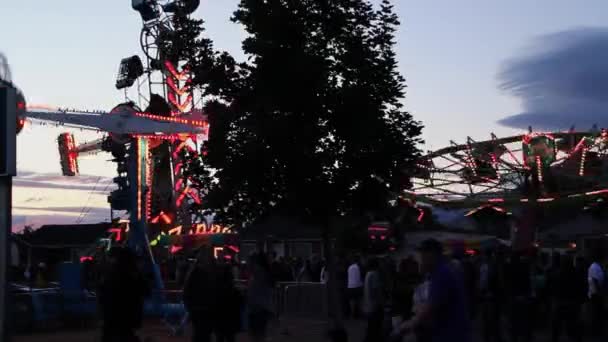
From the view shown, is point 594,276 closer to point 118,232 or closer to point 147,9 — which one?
point 118,232

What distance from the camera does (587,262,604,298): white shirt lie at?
1825 cm

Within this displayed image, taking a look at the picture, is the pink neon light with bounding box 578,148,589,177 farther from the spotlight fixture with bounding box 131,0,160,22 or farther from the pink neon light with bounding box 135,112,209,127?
the spotlight fixture with bounding box 131,0,160,22

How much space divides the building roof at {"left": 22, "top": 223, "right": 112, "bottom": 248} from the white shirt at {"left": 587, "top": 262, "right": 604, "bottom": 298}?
156 feet

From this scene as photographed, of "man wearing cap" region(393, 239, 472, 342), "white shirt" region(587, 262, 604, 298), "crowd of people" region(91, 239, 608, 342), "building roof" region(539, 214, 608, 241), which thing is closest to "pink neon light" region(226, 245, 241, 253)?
"building roof" region(539, 214, 608, 241)

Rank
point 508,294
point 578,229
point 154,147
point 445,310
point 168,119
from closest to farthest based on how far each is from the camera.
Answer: point 445,310 < point 508,294 < point 578,229 < point 168,119 < point 154,147

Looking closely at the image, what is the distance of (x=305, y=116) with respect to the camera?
16.6 meters

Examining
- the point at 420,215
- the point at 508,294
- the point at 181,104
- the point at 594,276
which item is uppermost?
the point at 181,104

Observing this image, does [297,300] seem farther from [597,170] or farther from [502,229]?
[502,229]

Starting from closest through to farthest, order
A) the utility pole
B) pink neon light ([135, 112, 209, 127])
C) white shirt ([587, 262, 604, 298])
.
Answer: the utility pole
white shirt ([587, 262, 604, 298])
pink neon light ([135, 112, 209, 127])

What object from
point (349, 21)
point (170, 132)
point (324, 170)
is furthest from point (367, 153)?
point (170, 132)

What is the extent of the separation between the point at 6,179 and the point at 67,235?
5749cm

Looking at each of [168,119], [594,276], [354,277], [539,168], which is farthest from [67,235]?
[594,276]

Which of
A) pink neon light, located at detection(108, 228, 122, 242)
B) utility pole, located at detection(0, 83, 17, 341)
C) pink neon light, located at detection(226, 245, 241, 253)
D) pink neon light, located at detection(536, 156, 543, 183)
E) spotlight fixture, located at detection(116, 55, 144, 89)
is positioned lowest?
utility pole, located at detection(0, 83, 17, 341)

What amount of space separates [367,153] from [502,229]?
43291 mm
